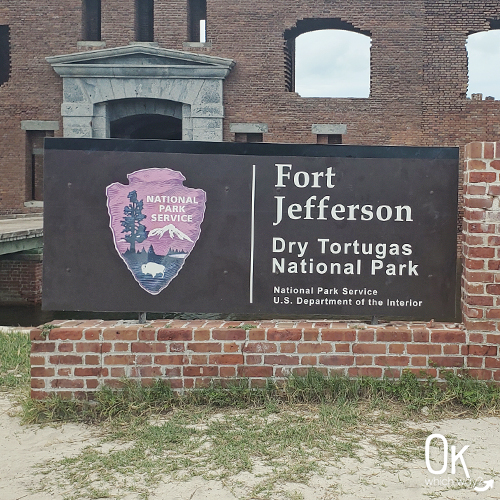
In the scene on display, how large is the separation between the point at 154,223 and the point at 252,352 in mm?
1170

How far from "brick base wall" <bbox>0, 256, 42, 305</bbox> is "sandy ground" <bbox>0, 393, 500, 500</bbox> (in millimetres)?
13421

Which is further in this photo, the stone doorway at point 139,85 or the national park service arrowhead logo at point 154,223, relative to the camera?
the stone doorway at point 139,85

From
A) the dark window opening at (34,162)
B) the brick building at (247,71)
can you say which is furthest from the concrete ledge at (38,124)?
the dark window opening at (34,162)

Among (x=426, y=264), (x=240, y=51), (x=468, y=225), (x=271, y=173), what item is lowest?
(x=426, y=264)

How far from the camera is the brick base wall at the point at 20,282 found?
669 inches

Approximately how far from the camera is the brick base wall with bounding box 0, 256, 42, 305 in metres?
17.0

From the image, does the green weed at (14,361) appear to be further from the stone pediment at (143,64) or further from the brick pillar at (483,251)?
the stone pediment at (143,64)

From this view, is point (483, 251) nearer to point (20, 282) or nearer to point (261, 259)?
point (261, 259)

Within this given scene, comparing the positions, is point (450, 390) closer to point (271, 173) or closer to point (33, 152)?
point (271, 173)

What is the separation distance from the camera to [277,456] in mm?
3711

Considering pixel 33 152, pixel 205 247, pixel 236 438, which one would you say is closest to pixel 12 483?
pixel 236 438

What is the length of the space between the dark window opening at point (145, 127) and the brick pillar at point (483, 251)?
1932 cm

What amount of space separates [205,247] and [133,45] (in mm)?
17732
